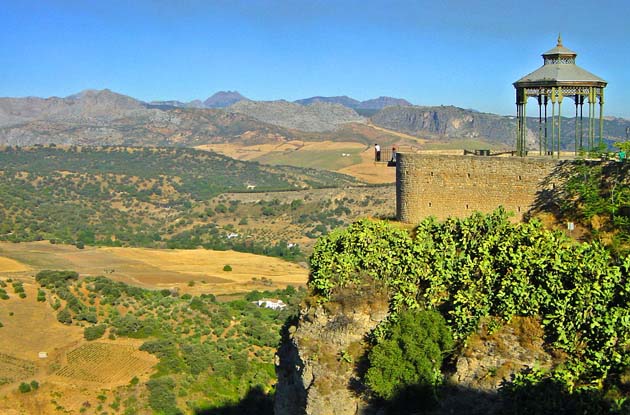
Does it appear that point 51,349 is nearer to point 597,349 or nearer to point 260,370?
point 260,370

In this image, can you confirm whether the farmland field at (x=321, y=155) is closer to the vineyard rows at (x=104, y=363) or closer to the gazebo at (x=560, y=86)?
the vineyard rows at (x=104, y=363)

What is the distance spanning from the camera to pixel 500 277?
1515 cm

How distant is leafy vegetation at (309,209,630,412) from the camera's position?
44.3ft

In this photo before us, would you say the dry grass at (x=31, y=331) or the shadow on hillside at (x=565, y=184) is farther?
the dry grass at (x=31, y=331)

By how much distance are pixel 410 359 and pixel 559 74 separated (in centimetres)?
797

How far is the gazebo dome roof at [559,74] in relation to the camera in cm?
1805

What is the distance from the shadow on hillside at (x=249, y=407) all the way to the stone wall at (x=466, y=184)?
13659 mm

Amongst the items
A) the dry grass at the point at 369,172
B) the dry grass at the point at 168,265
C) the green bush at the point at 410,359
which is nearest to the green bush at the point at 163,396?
the green bush at the point at 410,359

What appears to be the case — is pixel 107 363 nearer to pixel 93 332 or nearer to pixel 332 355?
pixel 93 332

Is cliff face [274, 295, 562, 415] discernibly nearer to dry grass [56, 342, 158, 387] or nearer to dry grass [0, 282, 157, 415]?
dry grass [0, 282, 157, 415]

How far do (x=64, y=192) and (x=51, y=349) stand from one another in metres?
64.2

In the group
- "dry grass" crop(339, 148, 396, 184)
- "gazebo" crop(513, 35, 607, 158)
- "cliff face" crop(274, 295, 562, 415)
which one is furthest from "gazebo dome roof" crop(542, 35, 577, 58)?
"dry grass" crop(339, 148, 396, 184)

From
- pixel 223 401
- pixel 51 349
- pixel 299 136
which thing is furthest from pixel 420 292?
pixel 299 136

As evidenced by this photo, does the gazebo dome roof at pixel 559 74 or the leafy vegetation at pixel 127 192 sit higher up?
the gazebo dome roof at pixel 559 74
